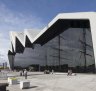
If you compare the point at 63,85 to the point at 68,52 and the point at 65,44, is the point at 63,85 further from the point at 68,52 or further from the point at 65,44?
the point at 65,44

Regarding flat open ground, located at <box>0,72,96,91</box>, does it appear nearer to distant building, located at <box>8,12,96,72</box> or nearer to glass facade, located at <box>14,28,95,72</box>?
distant building, located at <box>8,12,96,72</box>

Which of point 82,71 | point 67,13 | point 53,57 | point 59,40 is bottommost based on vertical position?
point 82,71

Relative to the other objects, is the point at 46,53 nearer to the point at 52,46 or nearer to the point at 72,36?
the point at 52,46

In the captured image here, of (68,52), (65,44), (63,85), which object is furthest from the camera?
(65,44)

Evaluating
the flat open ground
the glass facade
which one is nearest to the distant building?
the glass facade

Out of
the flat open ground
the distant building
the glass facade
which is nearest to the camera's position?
the flat open ground

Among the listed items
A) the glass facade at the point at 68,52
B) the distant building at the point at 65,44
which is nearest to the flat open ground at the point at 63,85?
the distant building at the point at 65,44

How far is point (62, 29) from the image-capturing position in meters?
48.0

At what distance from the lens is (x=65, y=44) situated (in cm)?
4747

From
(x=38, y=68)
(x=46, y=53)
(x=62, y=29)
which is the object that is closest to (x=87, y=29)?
(x=62, y=29)

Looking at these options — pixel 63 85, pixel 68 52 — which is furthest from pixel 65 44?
pixel 63 85

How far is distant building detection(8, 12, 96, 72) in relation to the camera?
1583 inches

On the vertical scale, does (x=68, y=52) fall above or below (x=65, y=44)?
Result: below

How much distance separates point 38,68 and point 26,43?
723cm
